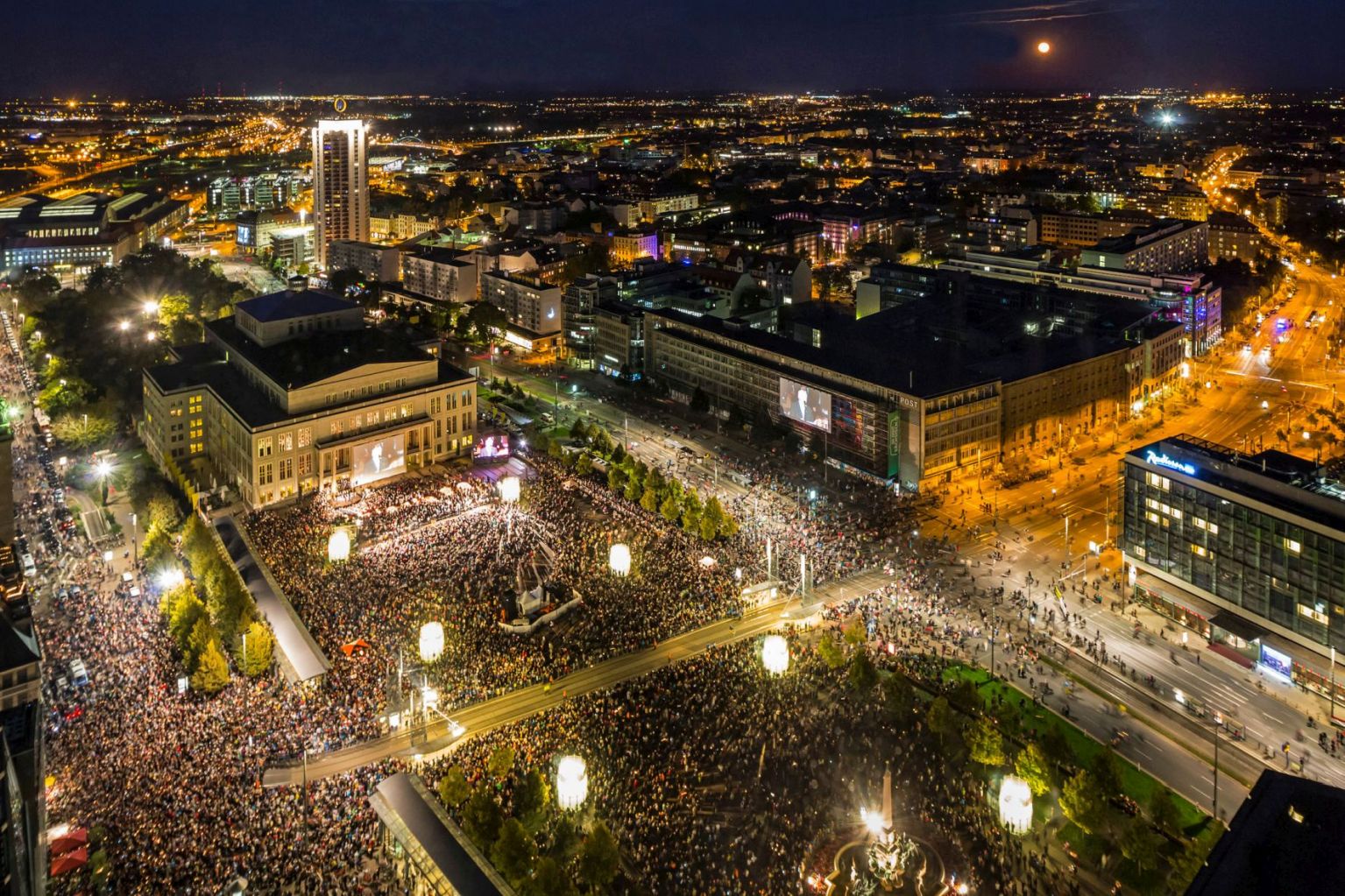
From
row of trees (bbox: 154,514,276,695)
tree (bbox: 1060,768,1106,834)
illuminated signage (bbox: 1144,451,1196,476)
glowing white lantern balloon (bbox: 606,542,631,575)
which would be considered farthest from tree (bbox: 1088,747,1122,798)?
row of trees (bbox: 154,514,276,695)

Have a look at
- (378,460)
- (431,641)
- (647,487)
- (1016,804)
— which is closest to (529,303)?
(378,460)

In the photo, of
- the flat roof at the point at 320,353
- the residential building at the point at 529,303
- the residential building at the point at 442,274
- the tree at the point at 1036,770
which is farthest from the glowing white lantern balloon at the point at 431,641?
the residential building at the point at 442,274

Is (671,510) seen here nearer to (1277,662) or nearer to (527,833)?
(527,833)

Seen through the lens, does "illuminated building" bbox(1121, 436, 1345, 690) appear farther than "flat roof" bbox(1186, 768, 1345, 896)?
Yes

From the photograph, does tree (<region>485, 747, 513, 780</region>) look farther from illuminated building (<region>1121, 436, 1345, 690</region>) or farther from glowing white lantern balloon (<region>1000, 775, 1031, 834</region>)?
illuminated building (<region>1121, 436, 1345, 690</region>)

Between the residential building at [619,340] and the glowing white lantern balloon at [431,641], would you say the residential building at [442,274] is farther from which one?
the glowing white lantern balloon at [431,641]
